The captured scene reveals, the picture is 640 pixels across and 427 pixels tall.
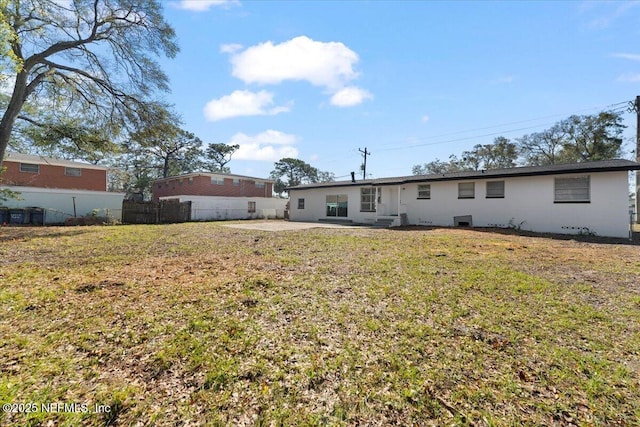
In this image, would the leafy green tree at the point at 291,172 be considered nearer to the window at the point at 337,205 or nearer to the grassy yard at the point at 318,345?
the window at the point at 337,205

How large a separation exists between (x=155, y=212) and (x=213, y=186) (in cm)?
869

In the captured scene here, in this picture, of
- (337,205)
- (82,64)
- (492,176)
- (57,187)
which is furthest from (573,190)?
(57,187)

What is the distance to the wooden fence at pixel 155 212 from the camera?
771 inches

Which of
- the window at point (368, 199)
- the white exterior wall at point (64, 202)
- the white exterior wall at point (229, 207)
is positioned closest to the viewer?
the white exterior wall at point (64, 202)

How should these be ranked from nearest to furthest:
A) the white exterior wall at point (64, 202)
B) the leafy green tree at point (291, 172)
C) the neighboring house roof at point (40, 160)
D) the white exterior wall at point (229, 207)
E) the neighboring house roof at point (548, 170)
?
the neighboring house roof at point (548, 170) < the white exterior wall at point (64, 202) < the neighboring house roof at point (40, 160) < the white exterior wall at point (229, 207) < the leafy green tree at point (291, 172)

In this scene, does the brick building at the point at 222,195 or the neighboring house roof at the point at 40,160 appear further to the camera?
the brick building at the point at 222,195

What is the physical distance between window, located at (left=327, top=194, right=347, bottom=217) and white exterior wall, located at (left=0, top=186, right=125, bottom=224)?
47.6 feet

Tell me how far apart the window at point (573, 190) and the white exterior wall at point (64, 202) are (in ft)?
83.2

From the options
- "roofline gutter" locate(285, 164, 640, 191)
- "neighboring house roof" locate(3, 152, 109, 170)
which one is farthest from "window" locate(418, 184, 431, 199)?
"neighboring house roof" locate(3, 152, 109, 170)

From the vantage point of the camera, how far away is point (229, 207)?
26531 millimetres

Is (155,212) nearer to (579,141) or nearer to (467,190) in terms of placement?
(467,190)

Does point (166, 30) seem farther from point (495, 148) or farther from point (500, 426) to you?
point (495, 148)

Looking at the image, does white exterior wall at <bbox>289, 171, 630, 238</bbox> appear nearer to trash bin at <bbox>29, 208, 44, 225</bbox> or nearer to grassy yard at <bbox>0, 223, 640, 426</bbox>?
grassy yard at <bbox>0, 223, 640, 426</bbox>

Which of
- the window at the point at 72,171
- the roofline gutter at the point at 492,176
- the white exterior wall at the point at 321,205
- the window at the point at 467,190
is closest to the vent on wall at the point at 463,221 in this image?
the window at the point at 467,190
